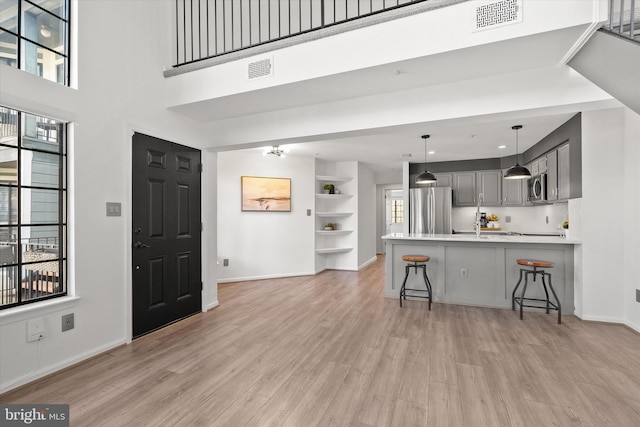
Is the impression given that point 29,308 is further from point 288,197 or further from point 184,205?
point 288,197

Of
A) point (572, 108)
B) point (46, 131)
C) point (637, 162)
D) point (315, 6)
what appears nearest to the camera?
point (46, 131)

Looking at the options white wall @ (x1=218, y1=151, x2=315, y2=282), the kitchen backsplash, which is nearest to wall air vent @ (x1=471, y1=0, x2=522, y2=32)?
white wall @ (x1=218, y1=151, x2=315, y2=282)

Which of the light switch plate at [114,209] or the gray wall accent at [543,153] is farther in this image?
the gray wall accent at [543,153]

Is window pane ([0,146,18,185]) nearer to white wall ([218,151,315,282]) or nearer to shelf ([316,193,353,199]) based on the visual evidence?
white wall ([218,151,315,282])

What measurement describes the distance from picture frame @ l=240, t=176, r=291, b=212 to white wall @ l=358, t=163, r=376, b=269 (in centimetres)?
183

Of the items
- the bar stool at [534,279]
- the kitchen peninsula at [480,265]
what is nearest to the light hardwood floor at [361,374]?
the bar stool at [534,279]

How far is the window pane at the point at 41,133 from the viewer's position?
2365 millimetres

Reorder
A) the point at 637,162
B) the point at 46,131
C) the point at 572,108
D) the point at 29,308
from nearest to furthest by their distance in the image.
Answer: the point at 29,308 < the point at 46,131 < the point at 572,108 < the point at 637,162

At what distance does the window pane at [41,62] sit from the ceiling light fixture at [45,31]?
12cm

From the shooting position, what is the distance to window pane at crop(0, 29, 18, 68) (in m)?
2.24

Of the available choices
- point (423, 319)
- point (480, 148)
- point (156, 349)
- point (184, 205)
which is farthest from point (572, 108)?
point (156, 349)

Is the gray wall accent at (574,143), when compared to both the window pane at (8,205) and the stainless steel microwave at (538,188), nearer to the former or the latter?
the stainless steel microwave at (538,188)

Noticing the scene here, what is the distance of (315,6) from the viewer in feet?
15.4

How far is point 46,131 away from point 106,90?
642 mm
